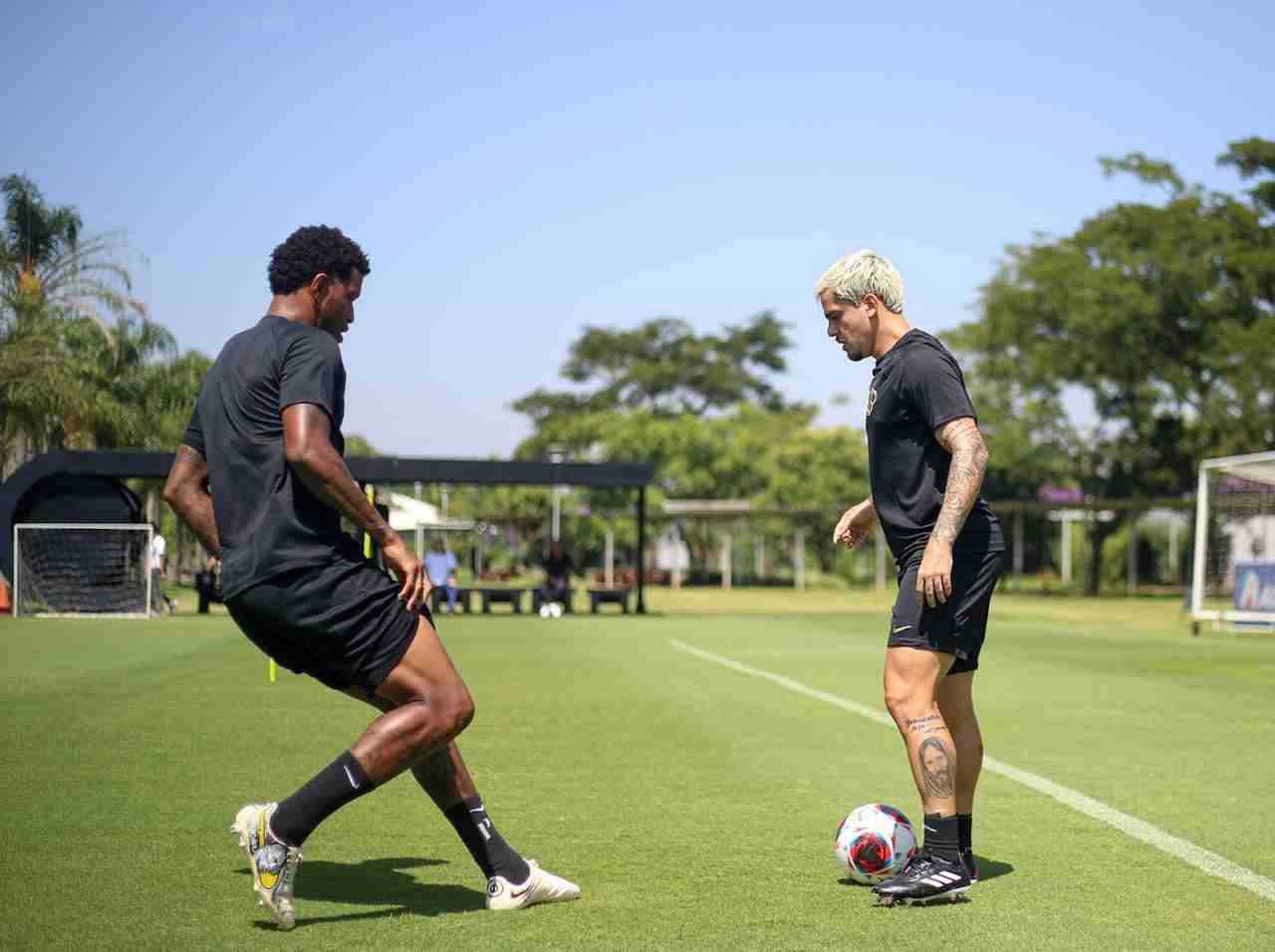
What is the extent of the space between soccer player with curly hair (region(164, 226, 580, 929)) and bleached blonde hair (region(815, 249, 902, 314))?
1.59 meters

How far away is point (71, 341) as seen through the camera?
3419 cm

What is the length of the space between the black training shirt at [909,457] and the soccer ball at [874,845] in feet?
2.81

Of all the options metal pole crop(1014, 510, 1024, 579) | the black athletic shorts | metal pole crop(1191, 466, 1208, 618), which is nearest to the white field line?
the black athletic shorts

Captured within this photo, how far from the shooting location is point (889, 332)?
5.70m

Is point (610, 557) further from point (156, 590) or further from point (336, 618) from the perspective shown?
point (336, 618)

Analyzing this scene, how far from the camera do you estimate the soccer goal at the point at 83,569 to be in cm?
3180

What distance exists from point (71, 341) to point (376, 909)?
3102 centimetres

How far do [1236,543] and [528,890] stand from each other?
41456mm

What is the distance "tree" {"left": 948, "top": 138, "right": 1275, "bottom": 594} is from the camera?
53.8m

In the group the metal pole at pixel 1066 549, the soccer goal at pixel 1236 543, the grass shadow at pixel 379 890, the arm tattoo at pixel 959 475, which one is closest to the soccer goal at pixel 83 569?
the soccer goal at pixel 1236 543

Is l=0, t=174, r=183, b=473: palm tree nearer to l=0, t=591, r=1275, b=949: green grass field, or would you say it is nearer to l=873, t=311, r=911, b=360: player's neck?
l=0, t=591, r=1275, b=949: green grass field

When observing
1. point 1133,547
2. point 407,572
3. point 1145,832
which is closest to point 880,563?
point 1133,547

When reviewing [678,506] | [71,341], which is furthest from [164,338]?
[678,506]

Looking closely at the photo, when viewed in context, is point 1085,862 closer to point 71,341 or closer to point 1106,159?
point 71,341
